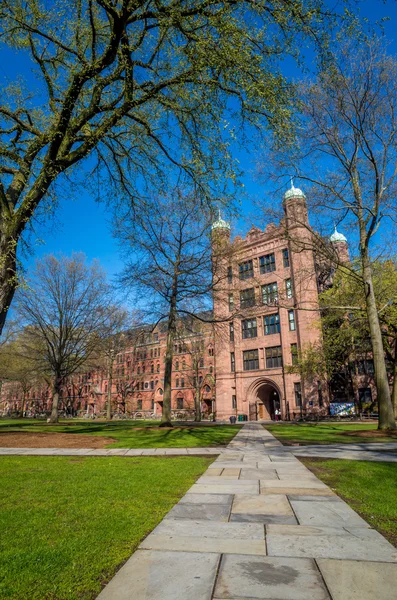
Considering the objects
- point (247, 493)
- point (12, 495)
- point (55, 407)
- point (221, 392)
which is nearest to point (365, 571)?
point (247, 493)

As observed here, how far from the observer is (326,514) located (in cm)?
434

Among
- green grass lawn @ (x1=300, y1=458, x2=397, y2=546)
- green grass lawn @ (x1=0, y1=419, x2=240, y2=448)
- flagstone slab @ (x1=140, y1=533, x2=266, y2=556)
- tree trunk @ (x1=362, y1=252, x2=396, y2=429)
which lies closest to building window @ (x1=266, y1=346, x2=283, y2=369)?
green grass lawn @ (x1=0, y1=419, x2=240, y2=448)

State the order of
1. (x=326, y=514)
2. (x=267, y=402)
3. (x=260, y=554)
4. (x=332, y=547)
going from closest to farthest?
(x=260, y=554)
(x=332, y=547)
(x=326, y=514)
(x=267, y=402)

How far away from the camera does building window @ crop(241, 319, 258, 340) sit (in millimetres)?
43412

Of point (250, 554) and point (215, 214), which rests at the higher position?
point (215, 214)

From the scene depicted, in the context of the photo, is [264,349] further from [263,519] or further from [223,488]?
[263,519]

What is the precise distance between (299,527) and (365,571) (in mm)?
1186

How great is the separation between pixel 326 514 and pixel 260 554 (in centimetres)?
164

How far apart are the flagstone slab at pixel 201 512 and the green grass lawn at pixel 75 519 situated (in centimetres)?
15

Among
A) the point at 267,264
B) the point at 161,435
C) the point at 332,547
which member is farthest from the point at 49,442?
the point at 267,264

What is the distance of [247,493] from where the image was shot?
5520 millimetres

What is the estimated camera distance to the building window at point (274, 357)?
132 feet

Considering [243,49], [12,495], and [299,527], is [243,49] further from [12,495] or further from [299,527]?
[12,495]

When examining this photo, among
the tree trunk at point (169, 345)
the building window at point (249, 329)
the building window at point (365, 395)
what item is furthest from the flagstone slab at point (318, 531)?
the building window at point (249, 329)
